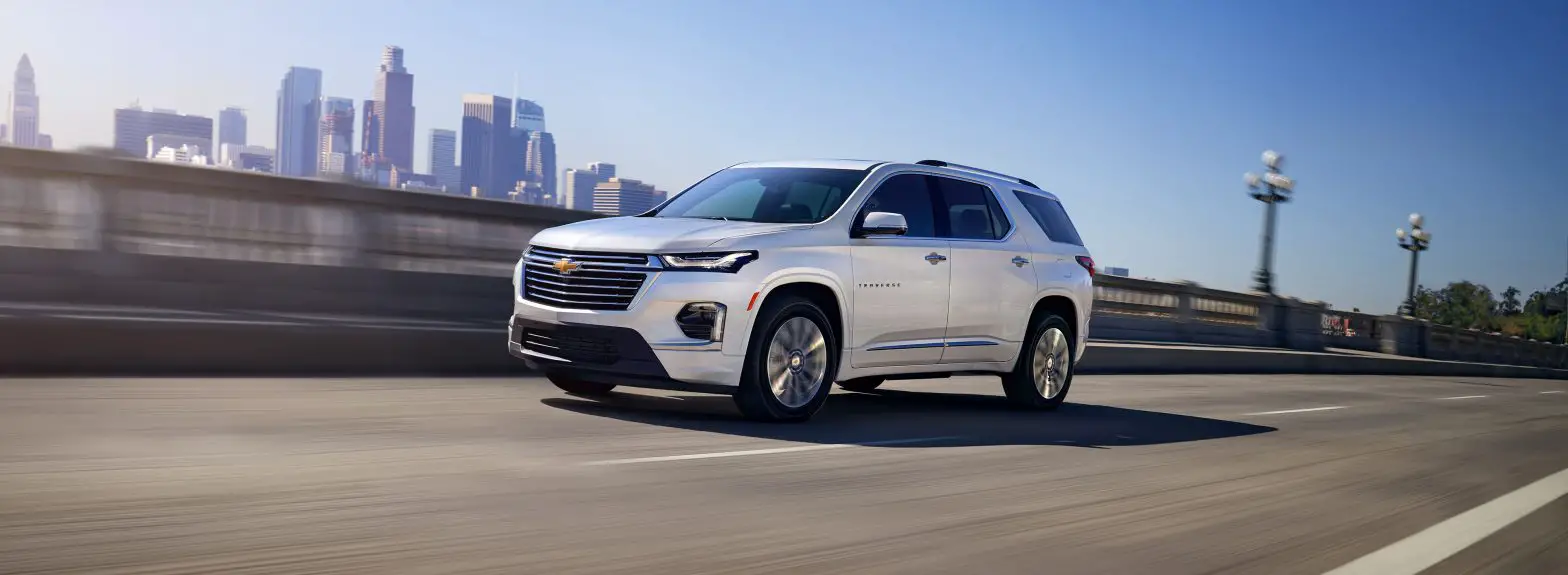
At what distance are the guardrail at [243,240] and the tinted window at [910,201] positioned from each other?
17.2ft

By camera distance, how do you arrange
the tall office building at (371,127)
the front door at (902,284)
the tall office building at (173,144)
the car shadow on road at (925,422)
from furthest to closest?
the tall office building at (371,127) < the tall office building at (173,144) < the front door at (902,284) < the car shadow on road at (925,422)

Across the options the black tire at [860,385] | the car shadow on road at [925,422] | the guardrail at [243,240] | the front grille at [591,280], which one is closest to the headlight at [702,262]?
the front grille at [591,280]

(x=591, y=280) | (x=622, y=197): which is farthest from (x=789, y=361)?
(x=622, y=197)

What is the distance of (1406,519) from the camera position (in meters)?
7.06

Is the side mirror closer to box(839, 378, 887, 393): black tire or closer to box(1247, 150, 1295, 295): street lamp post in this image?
box(839, 378, 887, 393): black tire

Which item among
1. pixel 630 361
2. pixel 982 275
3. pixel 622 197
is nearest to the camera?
pixel 630 361

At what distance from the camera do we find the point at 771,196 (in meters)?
9.94

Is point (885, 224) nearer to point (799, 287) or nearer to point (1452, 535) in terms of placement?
point (799, 287)

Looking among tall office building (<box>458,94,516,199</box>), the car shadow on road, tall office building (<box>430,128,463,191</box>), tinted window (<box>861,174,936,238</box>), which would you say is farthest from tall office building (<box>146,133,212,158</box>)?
tall office building (<box>430,128,463,191</box>)

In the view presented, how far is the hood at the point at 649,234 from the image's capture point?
28.5 ft

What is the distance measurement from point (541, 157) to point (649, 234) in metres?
83.0

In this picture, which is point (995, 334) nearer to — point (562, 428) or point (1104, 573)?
point (562, 428)

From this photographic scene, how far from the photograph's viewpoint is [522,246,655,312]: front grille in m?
8.65

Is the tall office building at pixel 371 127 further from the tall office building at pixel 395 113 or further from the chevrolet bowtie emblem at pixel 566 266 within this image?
the chevrolet bowtie emblem at pixel 566 266
